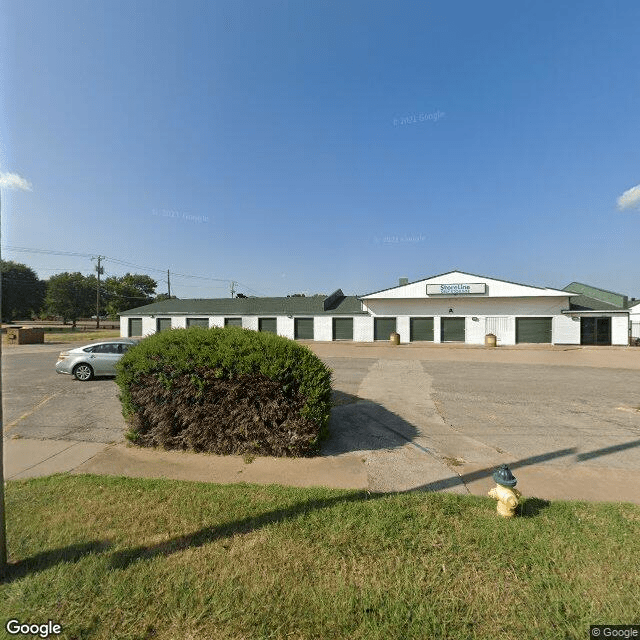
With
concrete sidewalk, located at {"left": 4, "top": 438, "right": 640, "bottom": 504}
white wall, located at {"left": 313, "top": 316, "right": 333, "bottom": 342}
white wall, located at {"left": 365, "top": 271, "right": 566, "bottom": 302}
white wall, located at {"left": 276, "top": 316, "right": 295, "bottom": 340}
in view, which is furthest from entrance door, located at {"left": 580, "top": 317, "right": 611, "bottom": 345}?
concrete sidewalk, located at {"left": 4, "top": 438, "right": 640, "bottom": 504}

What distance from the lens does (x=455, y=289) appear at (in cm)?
2570

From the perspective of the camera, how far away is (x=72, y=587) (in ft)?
7.73

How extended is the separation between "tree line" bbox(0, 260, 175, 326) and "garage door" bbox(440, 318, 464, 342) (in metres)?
50.1

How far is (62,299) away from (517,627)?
71.9 meters

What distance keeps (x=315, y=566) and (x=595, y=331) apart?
3071 centimetres

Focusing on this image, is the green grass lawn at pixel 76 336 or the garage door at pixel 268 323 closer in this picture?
the garage door at pixel 268 323

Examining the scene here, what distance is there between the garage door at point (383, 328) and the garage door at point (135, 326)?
23.6 m

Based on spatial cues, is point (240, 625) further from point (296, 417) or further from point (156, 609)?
point (296, 417)

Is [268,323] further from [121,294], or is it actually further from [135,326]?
[121,294]

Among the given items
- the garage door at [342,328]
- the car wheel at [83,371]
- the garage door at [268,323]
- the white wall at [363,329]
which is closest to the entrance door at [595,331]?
the white wall at [363,329]

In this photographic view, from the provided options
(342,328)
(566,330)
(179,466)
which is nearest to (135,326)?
(342,328)

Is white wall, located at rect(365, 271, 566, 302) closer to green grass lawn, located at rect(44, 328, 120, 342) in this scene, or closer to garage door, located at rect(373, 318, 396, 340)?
garage door, located at rect(373, 318, 396, 340)

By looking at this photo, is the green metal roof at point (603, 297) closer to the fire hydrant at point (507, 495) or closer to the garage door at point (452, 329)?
the garage door at point (452, 329)

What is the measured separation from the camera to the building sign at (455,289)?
83.2ft
